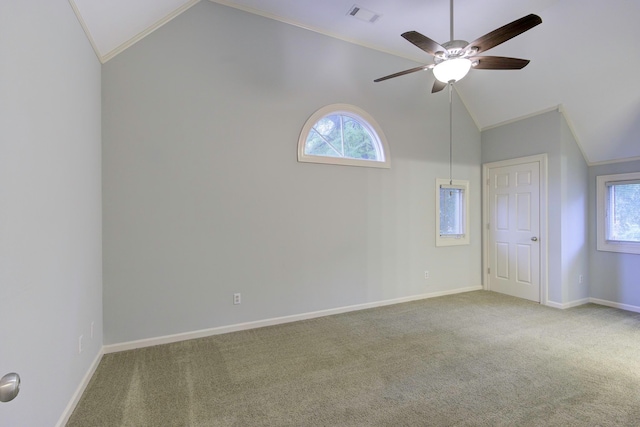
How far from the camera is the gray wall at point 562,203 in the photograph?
13.4 feet

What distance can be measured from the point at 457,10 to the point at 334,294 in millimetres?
3597

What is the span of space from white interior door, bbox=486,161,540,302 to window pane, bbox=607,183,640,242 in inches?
37.3

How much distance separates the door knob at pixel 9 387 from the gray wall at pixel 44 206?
744 mm

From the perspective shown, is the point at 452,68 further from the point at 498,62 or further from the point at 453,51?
the point at 498,62

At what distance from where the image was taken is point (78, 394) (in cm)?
207

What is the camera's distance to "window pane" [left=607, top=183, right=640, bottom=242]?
3.95 meters

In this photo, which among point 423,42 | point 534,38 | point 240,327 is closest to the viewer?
point 423,42

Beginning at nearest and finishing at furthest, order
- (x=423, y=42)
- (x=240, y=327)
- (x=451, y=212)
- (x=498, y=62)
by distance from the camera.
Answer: (x=423, y=42), (x=498, y=62), (x=240, y=327), (x=451, y=212)

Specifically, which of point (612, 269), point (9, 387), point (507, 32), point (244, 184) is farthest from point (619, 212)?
point (9, 387)

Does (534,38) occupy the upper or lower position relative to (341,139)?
upper

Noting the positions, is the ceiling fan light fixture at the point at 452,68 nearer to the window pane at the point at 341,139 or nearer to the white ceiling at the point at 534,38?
the white ceiling at the point at 534,38

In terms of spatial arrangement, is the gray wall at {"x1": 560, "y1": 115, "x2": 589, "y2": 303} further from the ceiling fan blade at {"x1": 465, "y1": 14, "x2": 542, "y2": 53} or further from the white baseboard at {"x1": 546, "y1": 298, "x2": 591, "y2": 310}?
the ceiling fan blade at {"x1": 465, "y1": 14, "x2": 542, "y2": 53}

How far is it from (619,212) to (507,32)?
12.0 feet

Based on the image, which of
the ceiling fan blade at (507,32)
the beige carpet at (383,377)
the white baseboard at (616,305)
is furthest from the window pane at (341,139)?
the white baseboard at (616,305)
